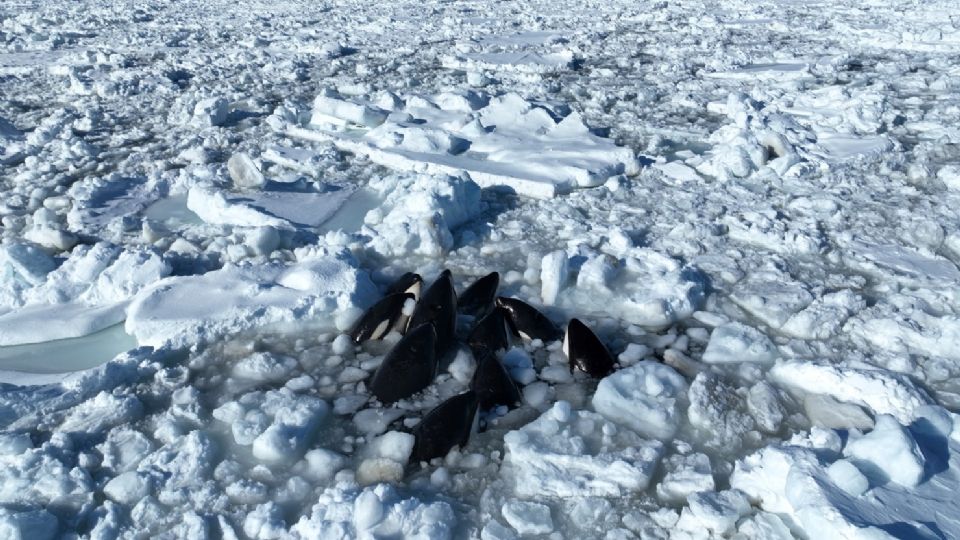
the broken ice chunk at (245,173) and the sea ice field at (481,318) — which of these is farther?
the broken ice chunk at (245,173)

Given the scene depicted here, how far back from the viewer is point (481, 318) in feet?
11.2

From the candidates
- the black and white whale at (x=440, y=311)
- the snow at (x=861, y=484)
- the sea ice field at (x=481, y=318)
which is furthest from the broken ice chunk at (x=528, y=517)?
the black and white whale at (x=440, y=311)

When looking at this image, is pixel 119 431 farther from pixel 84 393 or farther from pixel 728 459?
pixel 728 459

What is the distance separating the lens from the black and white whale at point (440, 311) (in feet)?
10.4

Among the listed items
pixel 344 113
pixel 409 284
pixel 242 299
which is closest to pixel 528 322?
pixel 409 284

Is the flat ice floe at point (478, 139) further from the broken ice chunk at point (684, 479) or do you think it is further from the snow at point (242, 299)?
the broken ice chunk at point (684, 479)

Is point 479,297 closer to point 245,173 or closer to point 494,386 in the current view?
point 494,386

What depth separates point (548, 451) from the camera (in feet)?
8.23

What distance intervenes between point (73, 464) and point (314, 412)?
85 centimetres

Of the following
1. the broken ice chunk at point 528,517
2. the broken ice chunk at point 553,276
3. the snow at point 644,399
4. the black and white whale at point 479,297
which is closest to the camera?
the broken ice chunk at point 528,517

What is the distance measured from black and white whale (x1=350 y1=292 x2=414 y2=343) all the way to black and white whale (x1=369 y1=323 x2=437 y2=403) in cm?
28

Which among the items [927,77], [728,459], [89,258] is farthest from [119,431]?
[927,77]

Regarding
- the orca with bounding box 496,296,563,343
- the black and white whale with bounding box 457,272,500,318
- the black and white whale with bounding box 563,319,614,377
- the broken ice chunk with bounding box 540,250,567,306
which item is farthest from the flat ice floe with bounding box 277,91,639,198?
the black and white whale with bounding box 563,319,614,377

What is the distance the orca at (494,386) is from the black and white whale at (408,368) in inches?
8.6
